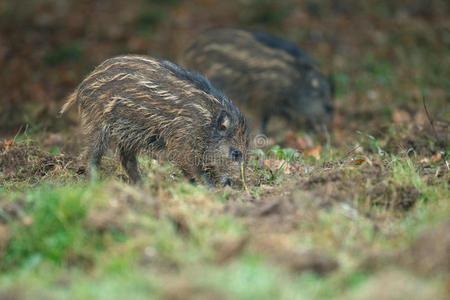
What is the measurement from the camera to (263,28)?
12727 millimetres

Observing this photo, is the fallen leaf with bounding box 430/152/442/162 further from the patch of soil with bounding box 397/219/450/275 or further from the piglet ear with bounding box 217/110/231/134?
the patch of soil with bounding box 397/219/450/275

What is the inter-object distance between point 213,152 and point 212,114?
370 mm

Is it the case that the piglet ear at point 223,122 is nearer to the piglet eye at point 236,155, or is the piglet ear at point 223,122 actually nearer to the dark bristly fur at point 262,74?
the piglet eye at point 236,155

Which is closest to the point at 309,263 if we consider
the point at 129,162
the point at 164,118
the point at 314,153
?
the point at 164,118

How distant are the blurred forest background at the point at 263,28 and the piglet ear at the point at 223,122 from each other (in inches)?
142

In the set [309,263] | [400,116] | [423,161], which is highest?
[309,263]

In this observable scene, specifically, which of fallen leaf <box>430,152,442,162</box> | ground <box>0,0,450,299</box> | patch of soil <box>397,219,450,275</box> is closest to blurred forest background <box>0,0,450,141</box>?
ground <box>0,0,450,299</box>

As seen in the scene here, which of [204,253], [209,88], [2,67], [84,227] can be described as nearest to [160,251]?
[204,253]

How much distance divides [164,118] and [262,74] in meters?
3.59

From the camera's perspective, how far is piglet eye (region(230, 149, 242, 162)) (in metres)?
6.20

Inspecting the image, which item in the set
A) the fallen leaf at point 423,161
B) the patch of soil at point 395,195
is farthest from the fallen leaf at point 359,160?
the patch of soil at point 395,195

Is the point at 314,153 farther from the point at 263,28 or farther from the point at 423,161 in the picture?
the point at 263,28

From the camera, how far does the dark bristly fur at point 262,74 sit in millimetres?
9383

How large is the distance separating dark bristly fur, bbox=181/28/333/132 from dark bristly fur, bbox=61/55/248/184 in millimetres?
3107
